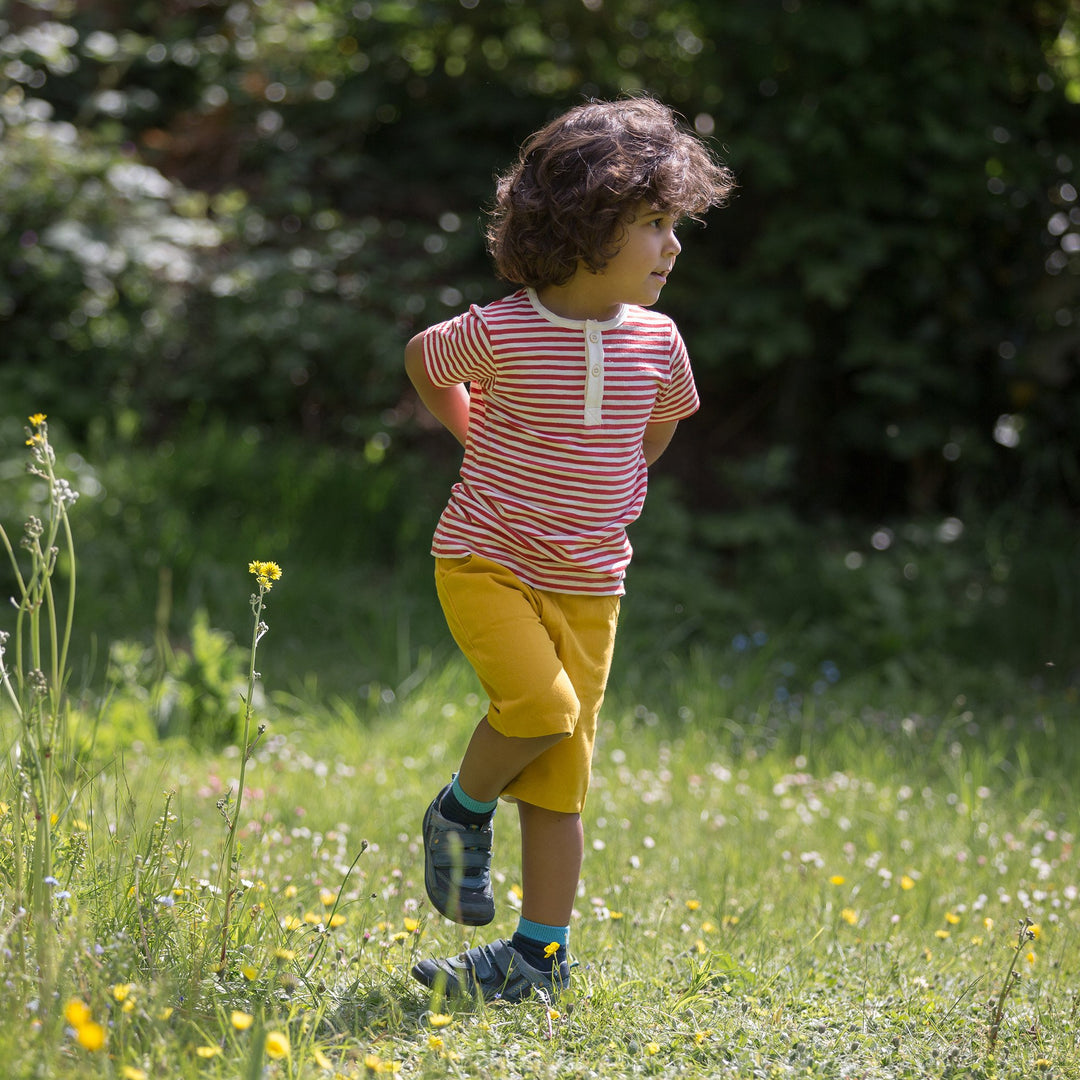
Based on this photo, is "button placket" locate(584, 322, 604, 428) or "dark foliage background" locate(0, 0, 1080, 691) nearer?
"button placket" locate(584, 322, 604, 428)

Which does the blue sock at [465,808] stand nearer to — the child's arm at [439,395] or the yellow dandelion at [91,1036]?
the child's arm at [439,395]

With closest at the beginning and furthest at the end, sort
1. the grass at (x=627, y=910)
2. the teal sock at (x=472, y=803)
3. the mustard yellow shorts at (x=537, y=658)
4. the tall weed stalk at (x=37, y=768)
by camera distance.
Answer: the tall weed stalk at (x=37, y=768) < the grass at (x=627, y=910) < the mustard yellow shorts at (x=537, y=658) < the teal sock at (x=472, y=803)

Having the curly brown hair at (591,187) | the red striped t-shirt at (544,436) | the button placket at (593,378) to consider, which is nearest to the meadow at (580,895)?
the red striped t-shirt at (544,436)

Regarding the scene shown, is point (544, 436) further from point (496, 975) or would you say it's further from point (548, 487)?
point (496, 975)

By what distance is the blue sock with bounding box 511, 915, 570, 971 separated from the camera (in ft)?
6.86

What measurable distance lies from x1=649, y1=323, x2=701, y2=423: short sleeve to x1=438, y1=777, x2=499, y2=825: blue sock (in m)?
0.77

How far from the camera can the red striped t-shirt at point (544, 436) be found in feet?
6.87

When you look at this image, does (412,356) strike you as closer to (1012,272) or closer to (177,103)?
(1012,272)

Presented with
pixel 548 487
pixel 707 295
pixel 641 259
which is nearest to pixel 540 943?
pixel 548 487

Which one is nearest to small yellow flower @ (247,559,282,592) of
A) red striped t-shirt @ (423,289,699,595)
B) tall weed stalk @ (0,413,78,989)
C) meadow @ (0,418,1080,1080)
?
meadow @ (0,418,1080,1080)

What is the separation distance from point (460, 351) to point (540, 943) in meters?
1.00

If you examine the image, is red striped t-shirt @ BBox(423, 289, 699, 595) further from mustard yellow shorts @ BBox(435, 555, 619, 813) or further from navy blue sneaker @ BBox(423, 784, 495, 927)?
navy blue sneaker @ BBox(423, 784, 495, 927)

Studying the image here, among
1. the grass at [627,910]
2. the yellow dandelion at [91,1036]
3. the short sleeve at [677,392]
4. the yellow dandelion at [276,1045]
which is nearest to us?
the yellow dandelion at [91,1036]

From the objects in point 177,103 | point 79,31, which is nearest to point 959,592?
point 177,103
